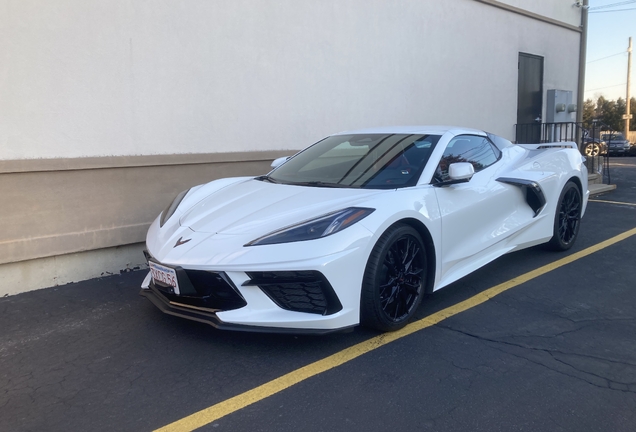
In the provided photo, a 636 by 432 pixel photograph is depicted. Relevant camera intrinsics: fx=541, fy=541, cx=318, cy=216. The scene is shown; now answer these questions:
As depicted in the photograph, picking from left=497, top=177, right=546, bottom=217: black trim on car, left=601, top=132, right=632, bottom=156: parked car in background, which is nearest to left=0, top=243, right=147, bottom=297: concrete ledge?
left=497, top=177, right=546, bottom=217: black trim on car

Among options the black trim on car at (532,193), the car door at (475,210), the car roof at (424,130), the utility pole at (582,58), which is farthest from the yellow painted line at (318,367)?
the utility pole at (582,58)

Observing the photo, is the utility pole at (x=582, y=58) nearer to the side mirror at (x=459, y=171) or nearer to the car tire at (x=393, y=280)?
the side mirror at (x=459, y=171)

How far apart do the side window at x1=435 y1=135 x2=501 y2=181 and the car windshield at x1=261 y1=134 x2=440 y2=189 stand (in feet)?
0.49

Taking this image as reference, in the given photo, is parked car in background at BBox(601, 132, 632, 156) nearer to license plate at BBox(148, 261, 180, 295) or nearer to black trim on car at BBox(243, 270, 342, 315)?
black trim on car at BBox(243, 270, 342, 315)

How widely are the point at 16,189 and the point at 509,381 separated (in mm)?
4306

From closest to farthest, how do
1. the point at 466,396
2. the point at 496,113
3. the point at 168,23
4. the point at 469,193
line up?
1. the point at 466,396
2. the point at 469,193
3. the point at 168,23
4. the point at 496,113

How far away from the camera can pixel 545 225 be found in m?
5.29

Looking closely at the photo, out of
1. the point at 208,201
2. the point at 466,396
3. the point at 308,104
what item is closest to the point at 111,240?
the point at 208,201

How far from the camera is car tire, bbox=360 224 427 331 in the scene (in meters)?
3.39

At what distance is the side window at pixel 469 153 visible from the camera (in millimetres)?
4281

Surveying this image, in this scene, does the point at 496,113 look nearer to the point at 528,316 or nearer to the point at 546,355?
the point at 528,316

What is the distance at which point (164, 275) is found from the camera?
3.41m

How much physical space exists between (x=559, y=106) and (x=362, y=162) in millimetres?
9828

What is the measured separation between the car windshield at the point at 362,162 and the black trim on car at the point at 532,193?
3.36 ft
